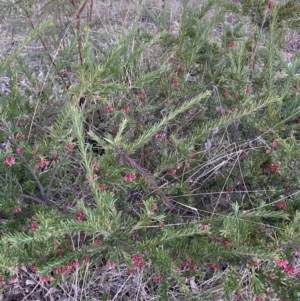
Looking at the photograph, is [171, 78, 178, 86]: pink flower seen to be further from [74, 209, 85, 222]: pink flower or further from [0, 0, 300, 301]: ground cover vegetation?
[74, 209, 85, 222]: pink flower

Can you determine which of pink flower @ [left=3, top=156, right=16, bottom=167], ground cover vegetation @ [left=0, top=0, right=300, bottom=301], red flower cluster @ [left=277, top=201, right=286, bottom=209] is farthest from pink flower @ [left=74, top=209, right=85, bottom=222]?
red flower cluster @ [left=277, top=201, right=286, bottom=209]

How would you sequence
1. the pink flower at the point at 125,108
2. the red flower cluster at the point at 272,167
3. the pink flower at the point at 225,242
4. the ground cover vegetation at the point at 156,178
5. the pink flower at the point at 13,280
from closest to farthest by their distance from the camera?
1. the ground cover vegetation at the point at 156,178
2. the pink flower at the point at 225,242
3. the pink flower at the point at 13,280
4. the red flower cluster at the point at 272,167
5. the pink flower at the point at 125,108

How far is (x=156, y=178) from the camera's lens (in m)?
1.79

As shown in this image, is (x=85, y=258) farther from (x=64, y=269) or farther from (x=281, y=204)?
(x=281, y=204)

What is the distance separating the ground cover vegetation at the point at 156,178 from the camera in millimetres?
1302

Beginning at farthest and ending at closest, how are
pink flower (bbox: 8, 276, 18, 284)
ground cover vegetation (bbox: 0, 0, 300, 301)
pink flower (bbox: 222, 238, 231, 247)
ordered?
1. pink flower (bbox: 8, 276, 18, 284)
2. pink flower (bbox: 222, 238, 231, 247)
3. ground cover vegetation (bbox: 0, 0, 300, 301)

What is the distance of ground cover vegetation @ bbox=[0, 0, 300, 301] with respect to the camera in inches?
51.3

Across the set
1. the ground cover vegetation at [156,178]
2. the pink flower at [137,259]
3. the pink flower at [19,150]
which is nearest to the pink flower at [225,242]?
the ground cover vegetation at [156,178]

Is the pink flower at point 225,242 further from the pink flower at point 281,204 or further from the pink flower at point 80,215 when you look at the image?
the pink flower at point 80,215

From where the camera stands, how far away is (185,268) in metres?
1.64

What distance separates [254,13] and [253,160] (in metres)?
0.65

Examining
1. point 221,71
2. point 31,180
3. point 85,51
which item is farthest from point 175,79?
point 31,180

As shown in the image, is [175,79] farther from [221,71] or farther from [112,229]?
[112,229]

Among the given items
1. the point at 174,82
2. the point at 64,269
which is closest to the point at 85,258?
the point at 64,269
